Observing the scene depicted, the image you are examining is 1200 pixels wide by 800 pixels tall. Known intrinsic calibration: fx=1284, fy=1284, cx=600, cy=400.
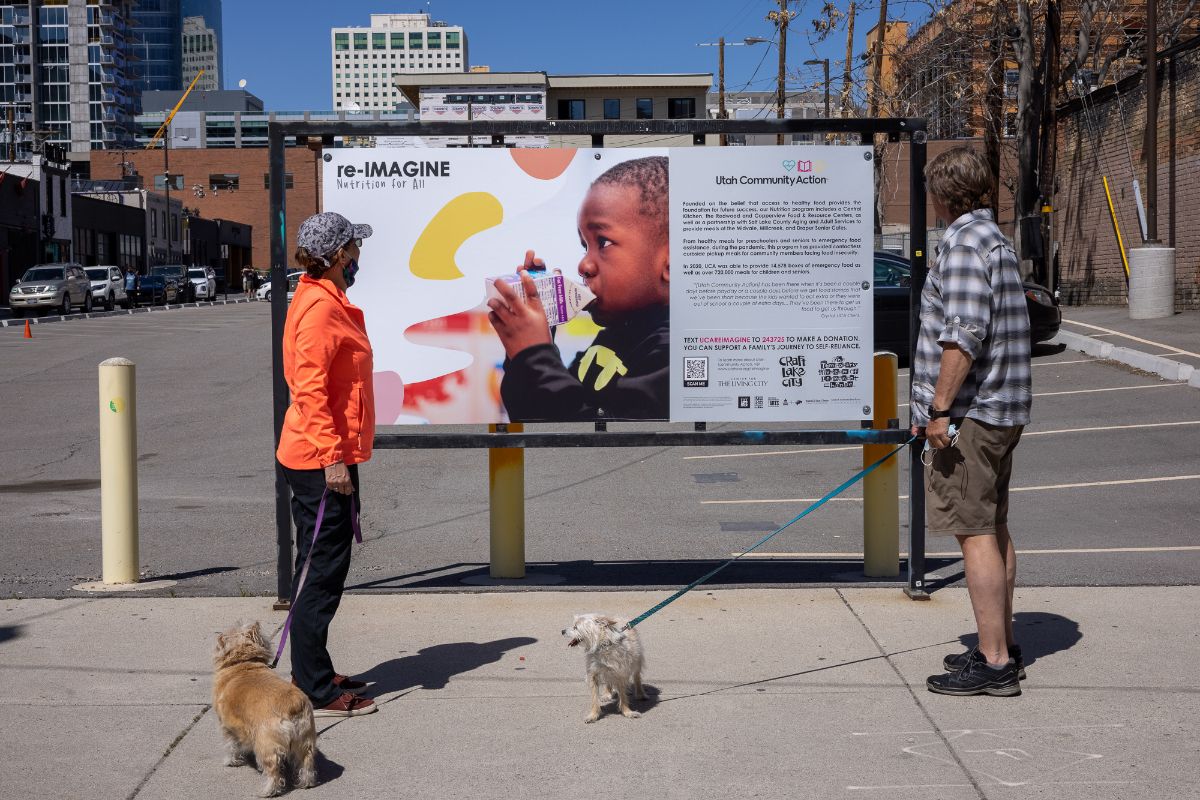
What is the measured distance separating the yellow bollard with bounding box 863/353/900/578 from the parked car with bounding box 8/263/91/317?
1692 inches

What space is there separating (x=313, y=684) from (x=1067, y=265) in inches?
1094

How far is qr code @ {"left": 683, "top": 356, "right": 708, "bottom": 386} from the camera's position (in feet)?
22.0

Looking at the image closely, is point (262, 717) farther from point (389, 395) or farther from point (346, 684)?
point (389, 395)

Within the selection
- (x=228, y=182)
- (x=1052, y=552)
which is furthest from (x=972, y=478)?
(x=228, y=182)

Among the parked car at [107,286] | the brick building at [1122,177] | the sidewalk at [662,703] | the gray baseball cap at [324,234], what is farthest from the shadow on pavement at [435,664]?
the parked car at [107,286]

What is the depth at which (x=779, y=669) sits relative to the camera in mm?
5547

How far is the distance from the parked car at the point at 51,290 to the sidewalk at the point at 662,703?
41426mm

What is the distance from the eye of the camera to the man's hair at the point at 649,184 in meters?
6.59

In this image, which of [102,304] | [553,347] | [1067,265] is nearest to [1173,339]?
[1067,265]

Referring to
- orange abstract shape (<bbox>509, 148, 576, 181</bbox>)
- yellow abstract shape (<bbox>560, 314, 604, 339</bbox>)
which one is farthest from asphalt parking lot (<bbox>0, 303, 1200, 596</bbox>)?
orange abstract shape (<bbox>509, 148, 576, 181</bbox>)

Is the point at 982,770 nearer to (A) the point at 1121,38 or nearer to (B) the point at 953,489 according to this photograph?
(B) the point at 953,489

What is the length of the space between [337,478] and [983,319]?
2.55 meters

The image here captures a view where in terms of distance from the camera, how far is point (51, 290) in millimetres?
44938

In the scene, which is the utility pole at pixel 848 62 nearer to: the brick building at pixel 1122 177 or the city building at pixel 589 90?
the brick building at pixel 1122 177
